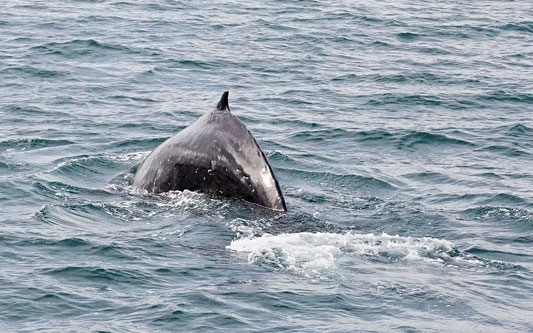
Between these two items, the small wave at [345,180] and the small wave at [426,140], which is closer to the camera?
the small wave at [345,180]

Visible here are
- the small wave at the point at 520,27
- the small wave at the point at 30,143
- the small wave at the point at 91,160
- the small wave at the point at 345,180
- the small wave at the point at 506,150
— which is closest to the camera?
the small wave at the point at 345,180

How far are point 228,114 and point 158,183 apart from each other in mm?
1396

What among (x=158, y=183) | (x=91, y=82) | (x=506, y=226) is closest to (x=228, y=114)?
(x=158, y=183)

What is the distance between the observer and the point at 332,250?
1148 cm

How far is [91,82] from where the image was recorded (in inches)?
947

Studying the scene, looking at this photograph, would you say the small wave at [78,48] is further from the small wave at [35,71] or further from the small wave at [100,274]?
the small wave at [100,274]

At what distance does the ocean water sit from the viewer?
1035cm

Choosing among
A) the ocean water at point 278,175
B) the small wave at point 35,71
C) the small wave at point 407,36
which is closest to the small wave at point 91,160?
the ocean water at point 278,175

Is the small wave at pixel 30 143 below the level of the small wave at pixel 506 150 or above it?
above

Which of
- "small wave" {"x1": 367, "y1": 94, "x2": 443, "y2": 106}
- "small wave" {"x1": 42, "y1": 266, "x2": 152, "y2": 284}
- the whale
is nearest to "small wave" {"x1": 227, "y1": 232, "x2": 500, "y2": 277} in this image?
the whale

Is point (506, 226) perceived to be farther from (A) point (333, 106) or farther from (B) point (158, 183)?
(A) point (333, 106)

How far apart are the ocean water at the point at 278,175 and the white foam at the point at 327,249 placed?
0.03 meters

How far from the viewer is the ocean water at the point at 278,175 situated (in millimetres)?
10352

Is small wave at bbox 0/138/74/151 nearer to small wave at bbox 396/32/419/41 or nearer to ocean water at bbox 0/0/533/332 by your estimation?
ocean water at bbox 0/0/533/332
